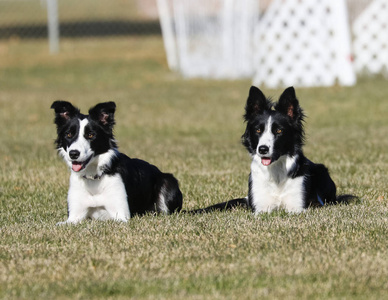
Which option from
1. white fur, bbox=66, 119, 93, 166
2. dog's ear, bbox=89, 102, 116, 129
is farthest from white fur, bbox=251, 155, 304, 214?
white fur, bbox=66, 119, 93, 166

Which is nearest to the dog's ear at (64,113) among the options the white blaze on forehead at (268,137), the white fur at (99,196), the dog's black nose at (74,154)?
the dog's black nose at (74,154)

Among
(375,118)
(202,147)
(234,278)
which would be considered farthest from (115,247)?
(375,118)

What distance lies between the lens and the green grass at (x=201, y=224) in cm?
487

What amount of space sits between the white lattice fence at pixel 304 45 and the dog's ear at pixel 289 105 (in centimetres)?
1163

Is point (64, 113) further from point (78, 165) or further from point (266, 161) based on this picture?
point (266, 161)

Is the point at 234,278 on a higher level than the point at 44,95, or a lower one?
lower

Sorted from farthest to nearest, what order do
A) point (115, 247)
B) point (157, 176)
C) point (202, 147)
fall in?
point (202, 147), point (157, 176), point (115, 247)

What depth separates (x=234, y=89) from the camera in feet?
64.8

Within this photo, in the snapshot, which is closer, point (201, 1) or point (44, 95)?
point (44, 95)

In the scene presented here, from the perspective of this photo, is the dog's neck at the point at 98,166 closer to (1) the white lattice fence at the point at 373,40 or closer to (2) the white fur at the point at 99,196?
(2) the white fur at the point at 99,196

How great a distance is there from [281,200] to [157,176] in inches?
48.9

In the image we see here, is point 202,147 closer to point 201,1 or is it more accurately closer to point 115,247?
point 115,247

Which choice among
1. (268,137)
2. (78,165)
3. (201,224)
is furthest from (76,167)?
(268,137)

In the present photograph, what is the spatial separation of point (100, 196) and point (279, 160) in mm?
1676
